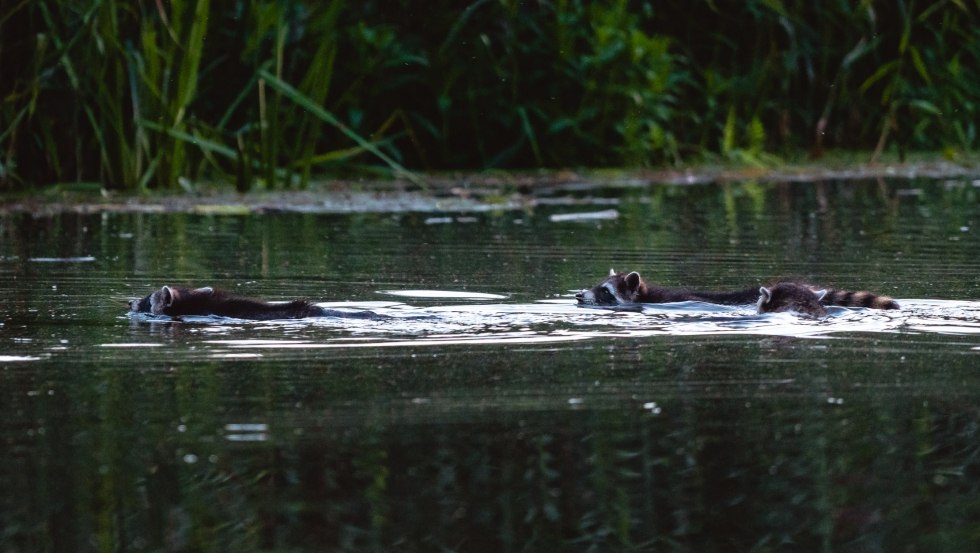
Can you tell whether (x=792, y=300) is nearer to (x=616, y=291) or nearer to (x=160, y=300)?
(x=616, y=291)

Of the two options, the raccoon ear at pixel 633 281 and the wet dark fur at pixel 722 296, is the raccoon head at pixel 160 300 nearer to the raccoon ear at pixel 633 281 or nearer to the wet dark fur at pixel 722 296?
the wet dark fur at pixel 722 296

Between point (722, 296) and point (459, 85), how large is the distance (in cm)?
900

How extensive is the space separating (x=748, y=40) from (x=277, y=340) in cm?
1305

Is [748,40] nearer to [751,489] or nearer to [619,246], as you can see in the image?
[619,246]

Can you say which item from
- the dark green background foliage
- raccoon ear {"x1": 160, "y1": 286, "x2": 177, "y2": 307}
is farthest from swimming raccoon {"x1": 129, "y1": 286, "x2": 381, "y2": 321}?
the dark green background foliage

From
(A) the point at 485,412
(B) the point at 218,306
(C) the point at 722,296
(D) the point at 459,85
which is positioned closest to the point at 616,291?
(C) the point at 722,296

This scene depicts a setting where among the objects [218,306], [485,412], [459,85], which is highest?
[459,85]

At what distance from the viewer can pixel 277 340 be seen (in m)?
7.26

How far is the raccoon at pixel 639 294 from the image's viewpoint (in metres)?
8.35

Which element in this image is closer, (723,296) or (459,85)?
(723,296)

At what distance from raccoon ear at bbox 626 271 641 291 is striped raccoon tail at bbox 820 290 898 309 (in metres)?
0.93

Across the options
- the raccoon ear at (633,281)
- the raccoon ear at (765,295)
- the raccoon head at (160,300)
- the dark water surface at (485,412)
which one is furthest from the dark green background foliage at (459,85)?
the raccoon ear at (765,295)

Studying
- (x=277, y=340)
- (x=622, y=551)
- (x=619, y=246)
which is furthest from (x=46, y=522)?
(x=619, y=246)

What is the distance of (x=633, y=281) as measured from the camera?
8.72 meters
